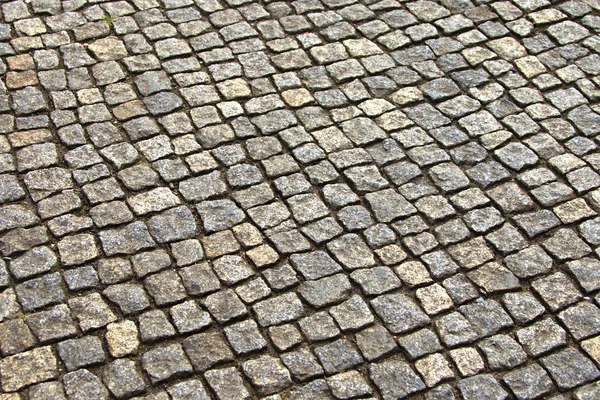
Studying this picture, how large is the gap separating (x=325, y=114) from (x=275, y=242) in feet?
3.94

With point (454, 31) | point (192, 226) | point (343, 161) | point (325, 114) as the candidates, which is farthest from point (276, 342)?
point (454, 31)

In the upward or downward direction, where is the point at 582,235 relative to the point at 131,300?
upward

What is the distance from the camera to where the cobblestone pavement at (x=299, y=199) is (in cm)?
416

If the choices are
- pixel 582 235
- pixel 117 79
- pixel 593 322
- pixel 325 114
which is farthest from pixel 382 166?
pixel 117 79

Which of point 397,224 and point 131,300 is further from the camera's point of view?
point 397,224

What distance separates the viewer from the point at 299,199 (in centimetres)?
496

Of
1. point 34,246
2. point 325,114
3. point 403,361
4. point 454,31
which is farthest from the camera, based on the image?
point 454,31

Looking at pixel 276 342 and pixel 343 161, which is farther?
pixel 343 161

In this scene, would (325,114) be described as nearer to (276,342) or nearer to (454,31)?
(454,31)

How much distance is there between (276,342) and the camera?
4.22 m

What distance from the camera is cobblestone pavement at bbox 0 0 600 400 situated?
13.7 ft

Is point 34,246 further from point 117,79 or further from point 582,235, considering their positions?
point 582,235

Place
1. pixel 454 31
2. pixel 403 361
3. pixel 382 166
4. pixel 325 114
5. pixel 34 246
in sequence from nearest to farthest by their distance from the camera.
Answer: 1. pixel 403 361
2. pixel 34 246
3. pixel 382 166
4. pixel 325 114
5. pixel 454 31

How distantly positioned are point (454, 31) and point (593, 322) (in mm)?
2696
